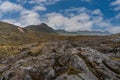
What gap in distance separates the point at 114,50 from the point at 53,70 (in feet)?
135

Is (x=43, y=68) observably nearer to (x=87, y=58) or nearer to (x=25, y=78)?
(x=25, y=78)

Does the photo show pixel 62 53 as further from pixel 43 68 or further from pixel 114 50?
pixel 114 50

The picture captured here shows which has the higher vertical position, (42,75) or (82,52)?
(82,52)

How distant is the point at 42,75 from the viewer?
78.6 metres

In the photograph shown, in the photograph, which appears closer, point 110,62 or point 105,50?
point 110,62

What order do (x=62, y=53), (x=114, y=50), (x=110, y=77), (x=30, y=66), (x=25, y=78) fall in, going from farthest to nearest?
(x=114, y=50), (x=62, y=53), (x=30, y=66), (x=25, y=78), (x=110, y=77)

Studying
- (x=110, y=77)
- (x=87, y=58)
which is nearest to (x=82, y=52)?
(x=87, y=58)

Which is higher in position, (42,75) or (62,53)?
(62,53)

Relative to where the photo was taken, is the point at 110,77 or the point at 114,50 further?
the point at 114,50

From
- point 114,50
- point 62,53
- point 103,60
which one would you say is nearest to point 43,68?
point 62,53

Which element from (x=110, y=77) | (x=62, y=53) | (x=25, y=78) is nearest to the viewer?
(x=110, y=77)

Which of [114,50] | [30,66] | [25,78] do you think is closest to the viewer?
[25,78]

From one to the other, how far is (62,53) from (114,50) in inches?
1181

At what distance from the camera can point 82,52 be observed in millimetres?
87688
